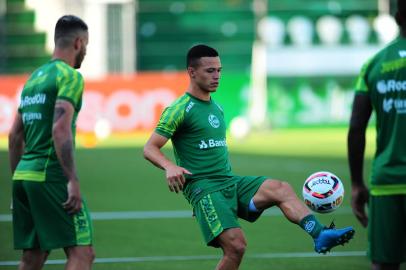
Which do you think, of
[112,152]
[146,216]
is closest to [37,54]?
[112,152]

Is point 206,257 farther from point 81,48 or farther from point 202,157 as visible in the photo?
point 81,48

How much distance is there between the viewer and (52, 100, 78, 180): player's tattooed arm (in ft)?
22.3

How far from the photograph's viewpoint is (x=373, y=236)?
20.1 ft

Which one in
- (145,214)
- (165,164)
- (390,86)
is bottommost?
(145,214)

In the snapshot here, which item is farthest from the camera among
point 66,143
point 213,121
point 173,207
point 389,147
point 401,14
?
point 173,207

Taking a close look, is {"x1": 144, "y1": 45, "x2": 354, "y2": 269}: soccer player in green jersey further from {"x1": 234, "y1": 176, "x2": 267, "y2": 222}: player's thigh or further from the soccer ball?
the soccer ball

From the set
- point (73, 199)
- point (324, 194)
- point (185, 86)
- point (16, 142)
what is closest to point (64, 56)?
point (16, 142)

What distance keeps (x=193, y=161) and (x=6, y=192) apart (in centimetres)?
1036

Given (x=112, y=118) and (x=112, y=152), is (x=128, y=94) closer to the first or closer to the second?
(x=112, y=118)

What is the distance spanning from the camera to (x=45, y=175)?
701cm

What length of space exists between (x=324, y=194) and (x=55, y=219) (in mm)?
2509

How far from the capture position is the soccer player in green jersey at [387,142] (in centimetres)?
606

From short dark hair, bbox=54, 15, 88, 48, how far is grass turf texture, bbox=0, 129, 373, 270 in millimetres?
3461

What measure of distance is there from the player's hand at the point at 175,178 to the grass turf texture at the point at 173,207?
234 centimetres
